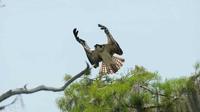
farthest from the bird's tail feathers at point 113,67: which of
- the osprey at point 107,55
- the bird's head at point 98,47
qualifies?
the bird's head at point 98,47

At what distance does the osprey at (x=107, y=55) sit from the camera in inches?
306

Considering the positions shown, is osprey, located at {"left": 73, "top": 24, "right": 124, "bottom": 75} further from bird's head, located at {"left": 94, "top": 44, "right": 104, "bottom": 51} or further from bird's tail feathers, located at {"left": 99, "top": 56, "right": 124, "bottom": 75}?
bird's head, located at {"left": 94, "top": 44, "right": 104, "bottom": 51}

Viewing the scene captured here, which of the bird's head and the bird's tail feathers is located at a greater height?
the bird's head

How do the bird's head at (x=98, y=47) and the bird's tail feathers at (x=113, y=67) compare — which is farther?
the bird's head at (x=98, y=47)

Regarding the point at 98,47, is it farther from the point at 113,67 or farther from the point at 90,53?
the point at 113,67

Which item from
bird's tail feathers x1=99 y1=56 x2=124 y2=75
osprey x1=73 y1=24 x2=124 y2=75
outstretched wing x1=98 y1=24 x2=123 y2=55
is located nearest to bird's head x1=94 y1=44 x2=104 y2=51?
osprey x1=73 y1=24 x2=124 y2=75

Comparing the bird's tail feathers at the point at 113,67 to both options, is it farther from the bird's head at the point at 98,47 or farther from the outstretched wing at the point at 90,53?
the bird's head at the point at 98,47

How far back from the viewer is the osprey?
7.77 m

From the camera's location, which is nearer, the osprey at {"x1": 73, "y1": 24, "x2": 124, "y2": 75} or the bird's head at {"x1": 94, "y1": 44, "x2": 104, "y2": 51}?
the osprey at {"x1": 73, "y1": 24, "x2": 124, "y2": 75}

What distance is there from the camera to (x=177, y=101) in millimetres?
17266

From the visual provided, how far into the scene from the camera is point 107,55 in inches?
328

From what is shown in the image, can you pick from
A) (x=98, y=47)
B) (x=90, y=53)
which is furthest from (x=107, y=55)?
(x=98, y=47)

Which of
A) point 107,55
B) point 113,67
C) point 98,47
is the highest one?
point 98,47

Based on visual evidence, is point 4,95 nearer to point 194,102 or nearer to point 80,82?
point 194,102
